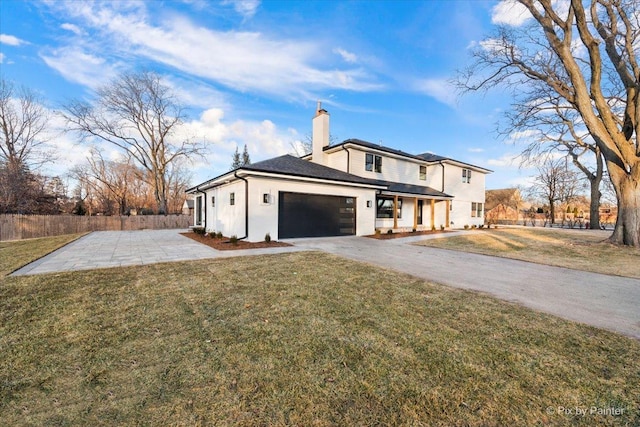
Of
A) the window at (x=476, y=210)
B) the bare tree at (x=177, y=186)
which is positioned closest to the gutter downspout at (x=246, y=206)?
the window at (x=476, y=210)

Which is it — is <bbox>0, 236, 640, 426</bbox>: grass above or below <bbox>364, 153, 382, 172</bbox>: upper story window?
below

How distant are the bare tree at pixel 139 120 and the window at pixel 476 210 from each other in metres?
26.3

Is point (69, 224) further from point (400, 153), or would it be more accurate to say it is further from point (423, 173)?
point (423, 173)

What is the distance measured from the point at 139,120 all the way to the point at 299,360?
29.0 meters

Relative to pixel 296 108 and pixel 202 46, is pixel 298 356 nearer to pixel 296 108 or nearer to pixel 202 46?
pixel 202 46

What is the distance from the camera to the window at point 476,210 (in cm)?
2309

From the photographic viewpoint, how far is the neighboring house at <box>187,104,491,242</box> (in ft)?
35.7

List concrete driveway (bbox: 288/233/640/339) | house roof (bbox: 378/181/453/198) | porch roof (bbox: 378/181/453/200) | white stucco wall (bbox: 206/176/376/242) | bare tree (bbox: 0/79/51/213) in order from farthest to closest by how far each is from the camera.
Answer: bare tree (bbox: 0/79/51/213) < house roof (bbox: 378/181/453/198) < porch roof (bbox: 378/181/453/200) < white stucco wall (bbox: 206/176/376/242) < concrete driveway (bbox: 288/233/640/339)

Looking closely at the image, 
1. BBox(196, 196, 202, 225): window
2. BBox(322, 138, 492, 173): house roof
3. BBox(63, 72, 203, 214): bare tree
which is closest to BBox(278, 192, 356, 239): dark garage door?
BBox(322, 138, 492, 173): house roof

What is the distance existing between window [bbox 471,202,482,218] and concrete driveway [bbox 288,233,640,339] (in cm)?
1706

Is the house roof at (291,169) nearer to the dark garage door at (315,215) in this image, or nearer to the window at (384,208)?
the dark garage door at (315,215)

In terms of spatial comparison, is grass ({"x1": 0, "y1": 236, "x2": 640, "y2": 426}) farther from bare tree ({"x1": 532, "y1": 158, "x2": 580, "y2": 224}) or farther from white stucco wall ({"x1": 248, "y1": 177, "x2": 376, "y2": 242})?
bare tree ({"x1": 532, "y1": 158, "x2": 580, "y2": 224})

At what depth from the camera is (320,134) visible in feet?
53.2

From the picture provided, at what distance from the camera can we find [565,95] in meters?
10.9
